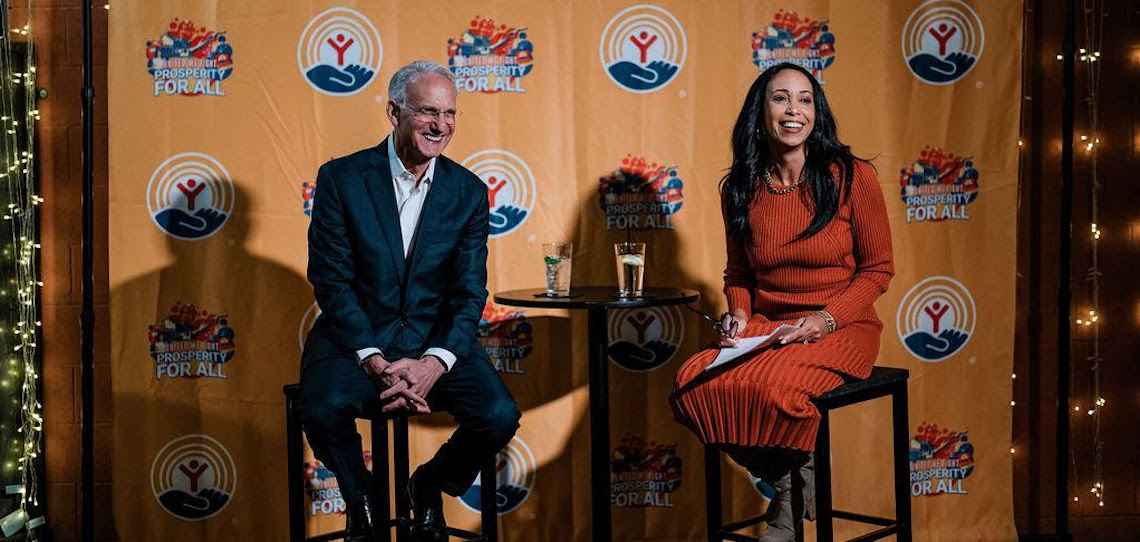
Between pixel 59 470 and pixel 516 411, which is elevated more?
pixel 516 411

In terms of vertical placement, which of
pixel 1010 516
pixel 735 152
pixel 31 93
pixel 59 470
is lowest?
pixel 1010 516

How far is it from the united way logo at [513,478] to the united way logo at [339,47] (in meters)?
1.35

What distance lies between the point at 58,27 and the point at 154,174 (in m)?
0.62

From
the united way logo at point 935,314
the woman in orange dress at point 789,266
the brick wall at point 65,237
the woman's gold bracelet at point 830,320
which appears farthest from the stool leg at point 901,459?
the brick wall at point 65,237

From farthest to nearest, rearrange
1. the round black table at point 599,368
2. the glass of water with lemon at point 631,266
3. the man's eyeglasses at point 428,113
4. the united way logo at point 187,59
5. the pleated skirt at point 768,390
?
the united way logo at point 187,59
the glass of water with lemon at point 631,266
the round black table at point 599,368
the man's eyeglasses at point 428,113
the pleated skirt at point 768,390

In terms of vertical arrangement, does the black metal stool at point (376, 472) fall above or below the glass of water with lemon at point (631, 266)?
below

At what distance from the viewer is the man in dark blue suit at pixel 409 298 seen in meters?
2.66

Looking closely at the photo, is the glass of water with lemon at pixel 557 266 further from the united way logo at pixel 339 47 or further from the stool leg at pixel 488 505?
the united way logo at pixel 339 47

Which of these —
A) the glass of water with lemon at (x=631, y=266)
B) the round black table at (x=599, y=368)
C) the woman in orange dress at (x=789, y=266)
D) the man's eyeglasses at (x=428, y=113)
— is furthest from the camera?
the glass of water with lemon at (x=631, y=266)

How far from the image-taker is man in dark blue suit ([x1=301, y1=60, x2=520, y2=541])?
2.66 meters

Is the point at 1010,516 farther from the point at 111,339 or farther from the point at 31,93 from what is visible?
the point at 31,93

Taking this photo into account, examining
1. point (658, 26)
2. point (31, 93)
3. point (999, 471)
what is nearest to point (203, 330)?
point (31, 93)

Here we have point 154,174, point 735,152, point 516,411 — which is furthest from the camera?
point 154,174

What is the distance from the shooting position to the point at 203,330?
3543 millimetres
